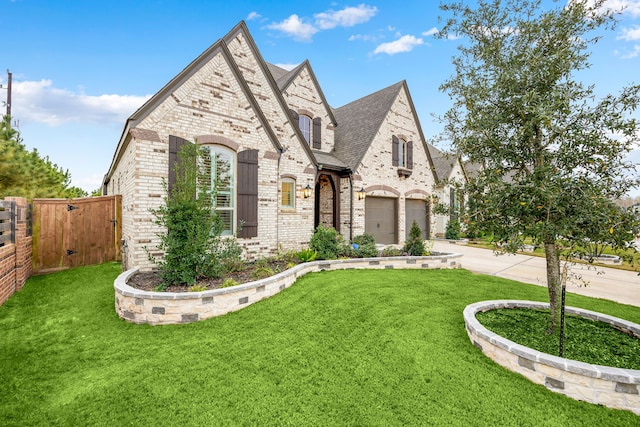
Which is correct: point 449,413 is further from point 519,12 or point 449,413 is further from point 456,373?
point 519,12

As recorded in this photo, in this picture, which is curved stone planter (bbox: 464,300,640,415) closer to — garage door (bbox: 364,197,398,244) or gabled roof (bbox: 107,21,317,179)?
gabled roof (bbox: 107,21,317,179)

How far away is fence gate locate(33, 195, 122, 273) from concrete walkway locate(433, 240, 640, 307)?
11.7 metres

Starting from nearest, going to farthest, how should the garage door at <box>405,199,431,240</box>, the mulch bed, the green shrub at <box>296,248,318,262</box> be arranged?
the mulch bed < the green shrub at <box>296,248,318,262</box> < the garage door at <box>405,199,431,240</box>

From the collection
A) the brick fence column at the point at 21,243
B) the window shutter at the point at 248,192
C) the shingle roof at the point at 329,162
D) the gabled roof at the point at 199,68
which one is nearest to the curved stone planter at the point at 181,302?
the window shutter at the point at 248,192

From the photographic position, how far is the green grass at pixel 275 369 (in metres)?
2.43

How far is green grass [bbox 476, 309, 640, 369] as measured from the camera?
9.88 feet

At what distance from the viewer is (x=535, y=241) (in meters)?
3.39

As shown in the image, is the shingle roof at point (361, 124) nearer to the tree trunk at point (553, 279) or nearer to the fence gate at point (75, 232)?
the tree trunk at point (553, 279)

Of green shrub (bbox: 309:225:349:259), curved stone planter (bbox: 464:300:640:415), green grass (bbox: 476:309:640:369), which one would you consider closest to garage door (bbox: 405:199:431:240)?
green shrub (bbox: 309:225:349:259)

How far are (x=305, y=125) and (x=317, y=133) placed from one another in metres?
0.73

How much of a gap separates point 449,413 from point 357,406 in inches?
33.1

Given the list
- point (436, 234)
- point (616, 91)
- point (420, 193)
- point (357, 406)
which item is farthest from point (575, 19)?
point (436, 234)

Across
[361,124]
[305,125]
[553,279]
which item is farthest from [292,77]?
[553,279]

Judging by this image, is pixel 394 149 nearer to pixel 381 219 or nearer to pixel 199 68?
pixel 381 219
